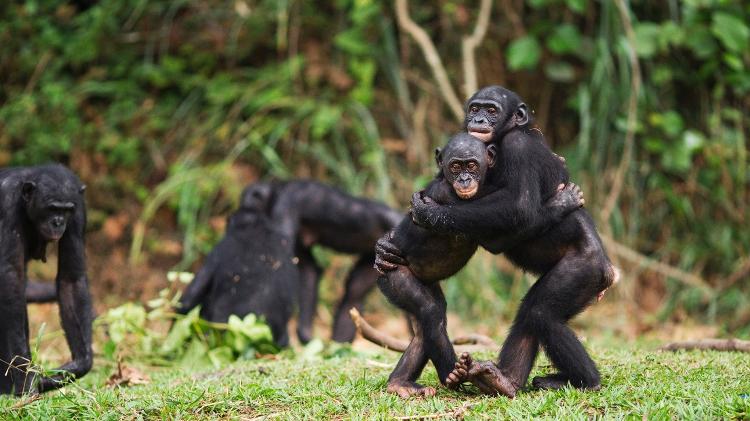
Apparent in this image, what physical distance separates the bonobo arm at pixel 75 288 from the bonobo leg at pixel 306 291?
3545mm

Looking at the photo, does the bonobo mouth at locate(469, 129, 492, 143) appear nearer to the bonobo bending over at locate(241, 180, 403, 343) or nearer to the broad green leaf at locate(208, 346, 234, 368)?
the broad green leaf at locate(208, 346, 234, 368)

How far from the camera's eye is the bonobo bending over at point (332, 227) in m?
9.87

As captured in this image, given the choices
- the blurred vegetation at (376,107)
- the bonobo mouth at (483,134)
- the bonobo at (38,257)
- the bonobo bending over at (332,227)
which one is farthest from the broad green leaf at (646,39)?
the bonobo at (38,257)

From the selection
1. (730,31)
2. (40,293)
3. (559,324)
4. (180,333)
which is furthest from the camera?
(730,31)

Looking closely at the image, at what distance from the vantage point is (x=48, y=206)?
6262 mm

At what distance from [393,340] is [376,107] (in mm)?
6425

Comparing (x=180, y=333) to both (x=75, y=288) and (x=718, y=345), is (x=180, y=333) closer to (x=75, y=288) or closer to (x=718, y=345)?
(x=75, y=288)

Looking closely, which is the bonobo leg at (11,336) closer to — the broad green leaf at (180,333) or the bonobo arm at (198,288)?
the broad green leaf at (180,333)

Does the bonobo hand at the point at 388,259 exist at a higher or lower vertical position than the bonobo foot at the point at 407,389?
higher

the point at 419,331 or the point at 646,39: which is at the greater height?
the point at 646,39

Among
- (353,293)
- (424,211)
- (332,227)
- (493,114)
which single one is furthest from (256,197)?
(424,211)

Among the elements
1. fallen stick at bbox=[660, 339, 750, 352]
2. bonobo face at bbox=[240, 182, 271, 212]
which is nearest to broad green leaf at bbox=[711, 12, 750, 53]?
fallen stick at bbox=[660, 339, 750, 352]

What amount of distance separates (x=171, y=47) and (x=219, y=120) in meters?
1.97

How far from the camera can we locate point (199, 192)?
38.9ft
